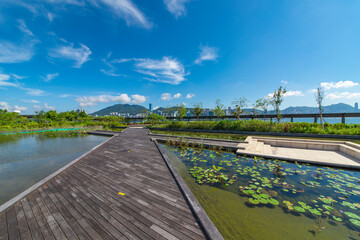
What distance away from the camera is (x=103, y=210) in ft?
7.62

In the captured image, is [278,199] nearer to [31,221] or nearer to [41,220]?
[41,220]

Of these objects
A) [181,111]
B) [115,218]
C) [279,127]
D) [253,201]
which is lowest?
[253,201]

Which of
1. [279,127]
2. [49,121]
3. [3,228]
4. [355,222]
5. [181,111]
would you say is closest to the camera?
[3,228]

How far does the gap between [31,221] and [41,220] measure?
0.15 metres

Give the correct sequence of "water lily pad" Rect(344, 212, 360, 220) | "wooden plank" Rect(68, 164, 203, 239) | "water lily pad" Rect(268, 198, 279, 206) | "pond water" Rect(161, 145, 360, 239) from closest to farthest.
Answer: "wooden plank" Rect(68, 164, 203, 239) < "pond water" Rect(161, 145, 360, 239) < "water lily pad" Rect(344, 212, 360, 220) < "water lily pad" Rect(268, 198, 279, 206)

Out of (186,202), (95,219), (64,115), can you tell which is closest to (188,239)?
(186,202)

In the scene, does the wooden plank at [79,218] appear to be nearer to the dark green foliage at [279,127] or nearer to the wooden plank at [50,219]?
the wooden plank at [50,219]

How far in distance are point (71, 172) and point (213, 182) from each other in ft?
14.4

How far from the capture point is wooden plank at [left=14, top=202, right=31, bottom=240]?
1.84 m

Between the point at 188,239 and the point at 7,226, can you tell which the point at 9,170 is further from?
the point at 188,239

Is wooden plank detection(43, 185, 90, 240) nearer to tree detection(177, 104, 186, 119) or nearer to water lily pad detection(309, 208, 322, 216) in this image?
water lily pad detection(309, 208, 322, 216)

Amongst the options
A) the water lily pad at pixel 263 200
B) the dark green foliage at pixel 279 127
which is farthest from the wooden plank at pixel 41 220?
the dark green foliage at pixel 279 127

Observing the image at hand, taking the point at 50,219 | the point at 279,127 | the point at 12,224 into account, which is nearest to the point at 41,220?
the point at 50,219

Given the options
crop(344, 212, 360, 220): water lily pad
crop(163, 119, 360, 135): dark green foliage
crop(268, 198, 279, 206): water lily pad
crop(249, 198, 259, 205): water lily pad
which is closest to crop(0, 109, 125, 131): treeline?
crop(163, 119, 360, 135): dark green foliage
